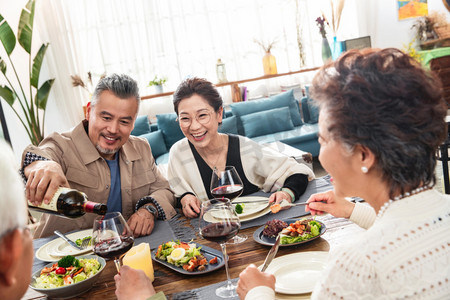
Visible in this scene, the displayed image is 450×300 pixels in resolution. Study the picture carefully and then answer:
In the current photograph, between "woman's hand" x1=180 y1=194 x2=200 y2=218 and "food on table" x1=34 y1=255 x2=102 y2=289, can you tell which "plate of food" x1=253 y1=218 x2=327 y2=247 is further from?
"food on table" x1=34 y1=255 x2=102 y2=289

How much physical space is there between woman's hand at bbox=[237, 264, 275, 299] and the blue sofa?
416 centimetres

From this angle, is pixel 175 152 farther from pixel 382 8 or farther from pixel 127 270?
pixel 382 8

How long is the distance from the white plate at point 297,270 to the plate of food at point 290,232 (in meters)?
0.09

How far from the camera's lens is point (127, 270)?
4.01ft

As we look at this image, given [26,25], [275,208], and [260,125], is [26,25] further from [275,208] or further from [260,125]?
[275,208]

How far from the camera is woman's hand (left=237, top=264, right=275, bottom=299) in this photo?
3.47 feet

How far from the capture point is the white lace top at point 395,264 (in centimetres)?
84

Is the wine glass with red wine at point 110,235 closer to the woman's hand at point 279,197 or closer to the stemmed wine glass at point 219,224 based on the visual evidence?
the stemmed wine glass at point 219,224

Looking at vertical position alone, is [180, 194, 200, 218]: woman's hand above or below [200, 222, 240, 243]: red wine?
below

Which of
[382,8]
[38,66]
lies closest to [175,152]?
[38,66]

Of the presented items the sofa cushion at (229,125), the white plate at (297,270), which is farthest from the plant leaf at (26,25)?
the white plate at (297,270)

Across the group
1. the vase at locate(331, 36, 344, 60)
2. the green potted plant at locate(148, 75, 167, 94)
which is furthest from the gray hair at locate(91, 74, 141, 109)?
the vase at locate(331, 36, 344, 60)

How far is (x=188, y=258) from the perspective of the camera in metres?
1.36

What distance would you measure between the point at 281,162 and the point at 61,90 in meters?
4.81
